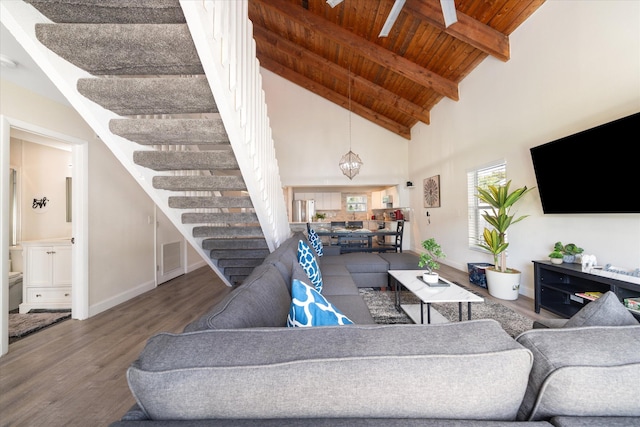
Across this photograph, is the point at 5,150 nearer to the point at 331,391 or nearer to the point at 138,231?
the point at 138,231

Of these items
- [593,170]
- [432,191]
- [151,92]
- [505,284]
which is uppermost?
[151,92]

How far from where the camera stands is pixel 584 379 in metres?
0.56

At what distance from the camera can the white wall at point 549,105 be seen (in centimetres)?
219

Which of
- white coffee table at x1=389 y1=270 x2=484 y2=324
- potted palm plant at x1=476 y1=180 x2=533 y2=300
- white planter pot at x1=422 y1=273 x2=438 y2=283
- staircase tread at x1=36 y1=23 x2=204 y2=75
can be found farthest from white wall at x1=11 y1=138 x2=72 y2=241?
potted palm plant at x1=476 y1=180 x2=533 y2=300

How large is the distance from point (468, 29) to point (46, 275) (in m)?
6.15

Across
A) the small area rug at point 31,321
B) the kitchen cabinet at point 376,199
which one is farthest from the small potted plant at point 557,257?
the kitchen cabinet at point 376,199

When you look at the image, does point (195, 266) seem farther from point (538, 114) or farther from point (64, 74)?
point (538, 114)

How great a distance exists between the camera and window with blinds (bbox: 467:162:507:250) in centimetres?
389

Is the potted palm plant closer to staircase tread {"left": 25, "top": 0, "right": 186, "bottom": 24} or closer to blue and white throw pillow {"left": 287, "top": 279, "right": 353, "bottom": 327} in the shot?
blue and white throw pillow {"left": 287, "top": 279, "right": 353, "bottom": 327}

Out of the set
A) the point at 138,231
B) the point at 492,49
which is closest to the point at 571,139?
the point at 492,49

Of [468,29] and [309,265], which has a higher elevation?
[468,29]

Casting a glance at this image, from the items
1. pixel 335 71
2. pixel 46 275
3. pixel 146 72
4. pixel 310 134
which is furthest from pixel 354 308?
pixel 310 134

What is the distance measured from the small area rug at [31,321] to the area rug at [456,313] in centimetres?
338

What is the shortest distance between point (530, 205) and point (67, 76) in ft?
14.7
